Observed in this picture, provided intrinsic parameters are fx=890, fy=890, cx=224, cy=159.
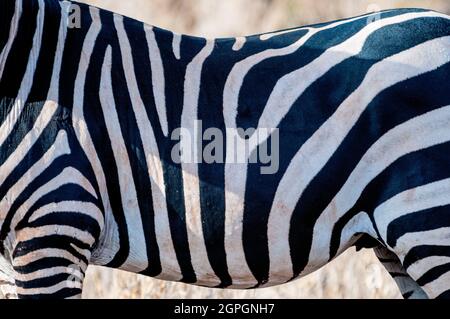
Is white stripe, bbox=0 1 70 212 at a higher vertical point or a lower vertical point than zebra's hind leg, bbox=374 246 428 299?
higher

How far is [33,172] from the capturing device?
3598 mm

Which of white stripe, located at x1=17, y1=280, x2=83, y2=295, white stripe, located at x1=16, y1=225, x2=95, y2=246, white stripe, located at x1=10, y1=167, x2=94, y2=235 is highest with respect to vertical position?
white stripe, located at x1=10, y1=167, x2=94, y2=235

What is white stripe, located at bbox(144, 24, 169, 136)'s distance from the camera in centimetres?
376

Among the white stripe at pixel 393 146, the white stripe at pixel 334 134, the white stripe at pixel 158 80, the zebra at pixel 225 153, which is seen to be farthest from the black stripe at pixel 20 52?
the white stripe at pixel 393 146

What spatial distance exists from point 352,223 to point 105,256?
3.50ft

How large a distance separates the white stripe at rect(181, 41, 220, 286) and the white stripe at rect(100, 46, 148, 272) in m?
0.21

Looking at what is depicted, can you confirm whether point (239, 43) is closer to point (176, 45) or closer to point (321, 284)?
point (176, 45)

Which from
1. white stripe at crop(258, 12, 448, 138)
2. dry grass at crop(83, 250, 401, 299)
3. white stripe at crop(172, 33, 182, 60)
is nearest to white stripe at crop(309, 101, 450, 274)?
white stripe at crop(258, 12, 448, 138)

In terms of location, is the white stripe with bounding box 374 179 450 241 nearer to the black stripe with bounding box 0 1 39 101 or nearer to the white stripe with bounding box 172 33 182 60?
the white stripe with bounding box 172 33 182 60

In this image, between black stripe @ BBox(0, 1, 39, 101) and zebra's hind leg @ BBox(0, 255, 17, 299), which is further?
zebra's hind leg @ BBox(0, 255, 17, 299)

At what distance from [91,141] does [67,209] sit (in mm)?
296

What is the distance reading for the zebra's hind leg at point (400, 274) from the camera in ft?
13.5

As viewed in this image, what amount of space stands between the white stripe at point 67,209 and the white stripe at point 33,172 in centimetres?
11

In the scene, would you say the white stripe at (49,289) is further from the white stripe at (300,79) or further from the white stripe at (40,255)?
the white stripe at (300,79)
